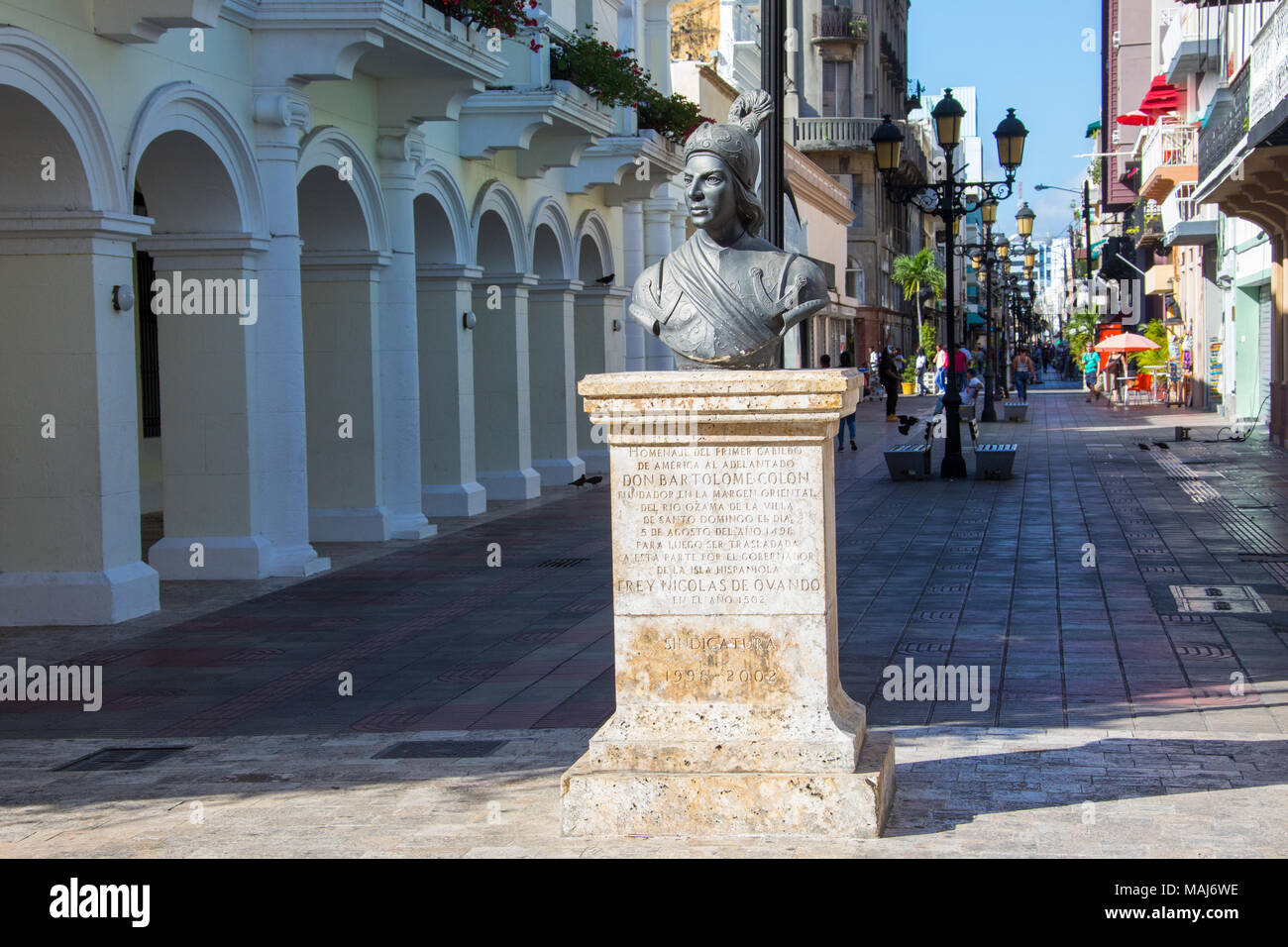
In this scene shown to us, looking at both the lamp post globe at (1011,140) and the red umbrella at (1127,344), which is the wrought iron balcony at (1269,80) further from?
the red umbrella at (1127,344)

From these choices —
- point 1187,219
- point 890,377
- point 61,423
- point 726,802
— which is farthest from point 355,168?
point 1187,219

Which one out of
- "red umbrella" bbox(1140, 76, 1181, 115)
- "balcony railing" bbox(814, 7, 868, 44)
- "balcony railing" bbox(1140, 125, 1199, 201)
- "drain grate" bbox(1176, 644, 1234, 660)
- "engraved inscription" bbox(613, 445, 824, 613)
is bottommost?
"drain grate" bbox(1176, 644, 1234, 660)

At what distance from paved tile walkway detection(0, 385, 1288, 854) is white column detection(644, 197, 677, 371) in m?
10.3

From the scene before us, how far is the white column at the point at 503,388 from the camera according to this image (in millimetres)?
20109

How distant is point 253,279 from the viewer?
13.2m

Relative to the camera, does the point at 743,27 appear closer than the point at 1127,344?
No

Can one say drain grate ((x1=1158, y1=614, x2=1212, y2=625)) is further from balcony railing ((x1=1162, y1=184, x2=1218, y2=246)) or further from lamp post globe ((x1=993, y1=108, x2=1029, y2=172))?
balcony railing ((x1=1162, y1=184, x2=1218, y2=246))

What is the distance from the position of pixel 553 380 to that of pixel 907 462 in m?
4.95

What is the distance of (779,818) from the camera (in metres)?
5.57

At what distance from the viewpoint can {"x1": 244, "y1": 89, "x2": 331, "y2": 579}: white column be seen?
13.3 meters

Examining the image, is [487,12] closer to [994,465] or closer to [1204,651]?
[994,465]

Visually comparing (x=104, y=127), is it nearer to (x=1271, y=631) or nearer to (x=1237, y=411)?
(x=1271, y=631)

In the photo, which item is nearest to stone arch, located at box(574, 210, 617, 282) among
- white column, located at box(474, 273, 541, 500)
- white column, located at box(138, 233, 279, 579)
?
white column, located at box(474, 273, 541, 500)

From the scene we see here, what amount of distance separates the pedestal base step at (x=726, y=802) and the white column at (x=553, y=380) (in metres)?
16.7
